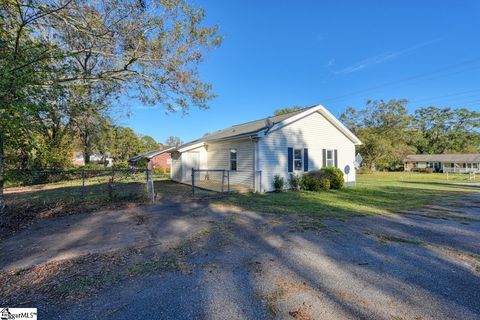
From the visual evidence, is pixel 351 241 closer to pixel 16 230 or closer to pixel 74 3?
pixel 16 230

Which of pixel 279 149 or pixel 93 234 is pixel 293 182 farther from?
pixel 93 234

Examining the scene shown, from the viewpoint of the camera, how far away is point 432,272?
139 inches

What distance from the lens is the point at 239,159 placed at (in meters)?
13.6

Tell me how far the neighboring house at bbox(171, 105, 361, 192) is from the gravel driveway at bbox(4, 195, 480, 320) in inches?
261

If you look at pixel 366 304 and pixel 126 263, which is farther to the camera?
pixel 126 263

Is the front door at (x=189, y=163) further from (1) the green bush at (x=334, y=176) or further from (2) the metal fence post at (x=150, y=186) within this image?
(1) the green bush at (x=334, y=176)

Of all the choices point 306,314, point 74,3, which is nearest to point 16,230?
point 74,3

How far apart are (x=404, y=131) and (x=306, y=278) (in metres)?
54.7

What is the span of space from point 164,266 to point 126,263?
668 millimetres

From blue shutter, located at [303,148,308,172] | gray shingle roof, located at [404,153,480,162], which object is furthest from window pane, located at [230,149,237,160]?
gray shingle roof, located at [404,153,480,162]

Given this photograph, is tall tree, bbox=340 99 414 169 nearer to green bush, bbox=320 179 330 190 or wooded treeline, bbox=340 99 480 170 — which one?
wooded treeline, bbox=340 99 480 170

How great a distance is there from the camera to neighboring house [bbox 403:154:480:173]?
43844 mm

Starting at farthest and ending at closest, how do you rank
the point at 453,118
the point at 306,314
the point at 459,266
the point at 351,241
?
the point at 453,118, the point at 351,241, the point at 459,266, the point at 306,314

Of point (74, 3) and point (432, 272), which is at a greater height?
point (74, 3)
